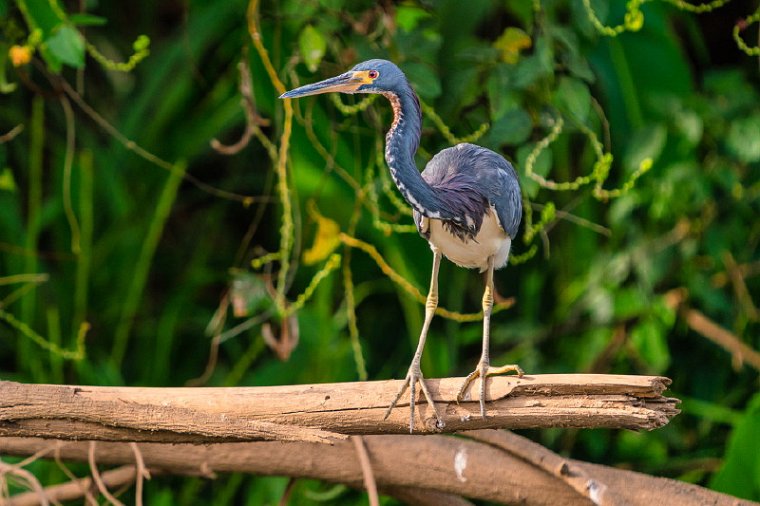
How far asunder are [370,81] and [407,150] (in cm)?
12

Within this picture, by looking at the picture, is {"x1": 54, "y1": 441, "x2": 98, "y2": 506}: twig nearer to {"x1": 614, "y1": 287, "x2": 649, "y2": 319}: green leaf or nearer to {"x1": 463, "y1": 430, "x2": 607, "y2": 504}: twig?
{"x1": 463, "y1": 430, "x2": 607, "y2": 504}: twig

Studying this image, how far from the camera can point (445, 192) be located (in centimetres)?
158

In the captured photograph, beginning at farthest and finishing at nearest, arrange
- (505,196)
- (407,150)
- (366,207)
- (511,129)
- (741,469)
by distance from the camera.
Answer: (366,207)
(741,469)
(511,129)
(505,196)
(407,150)

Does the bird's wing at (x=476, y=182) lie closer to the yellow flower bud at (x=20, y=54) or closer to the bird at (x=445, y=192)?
the bird at (x=445, y=192)

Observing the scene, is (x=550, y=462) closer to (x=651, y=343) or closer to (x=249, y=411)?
(x=249, y=411)

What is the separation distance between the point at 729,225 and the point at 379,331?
1.15 m

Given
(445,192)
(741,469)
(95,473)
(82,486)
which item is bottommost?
(741,469)

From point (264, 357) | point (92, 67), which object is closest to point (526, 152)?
point (264, 357)

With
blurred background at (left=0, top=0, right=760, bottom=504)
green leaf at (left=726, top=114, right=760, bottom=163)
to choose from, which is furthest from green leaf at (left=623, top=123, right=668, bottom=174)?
green leaf at (left=726, top=114, right=760, bottom=163)

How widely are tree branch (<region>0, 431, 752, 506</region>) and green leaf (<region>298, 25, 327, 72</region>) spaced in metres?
0.78

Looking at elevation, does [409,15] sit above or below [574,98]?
above

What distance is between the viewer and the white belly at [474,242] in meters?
1.66

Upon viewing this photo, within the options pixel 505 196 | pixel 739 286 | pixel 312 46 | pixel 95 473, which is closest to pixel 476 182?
pixel 505 196

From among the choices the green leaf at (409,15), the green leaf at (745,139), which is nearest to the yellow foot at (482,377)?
the green leaf at (409,15)
